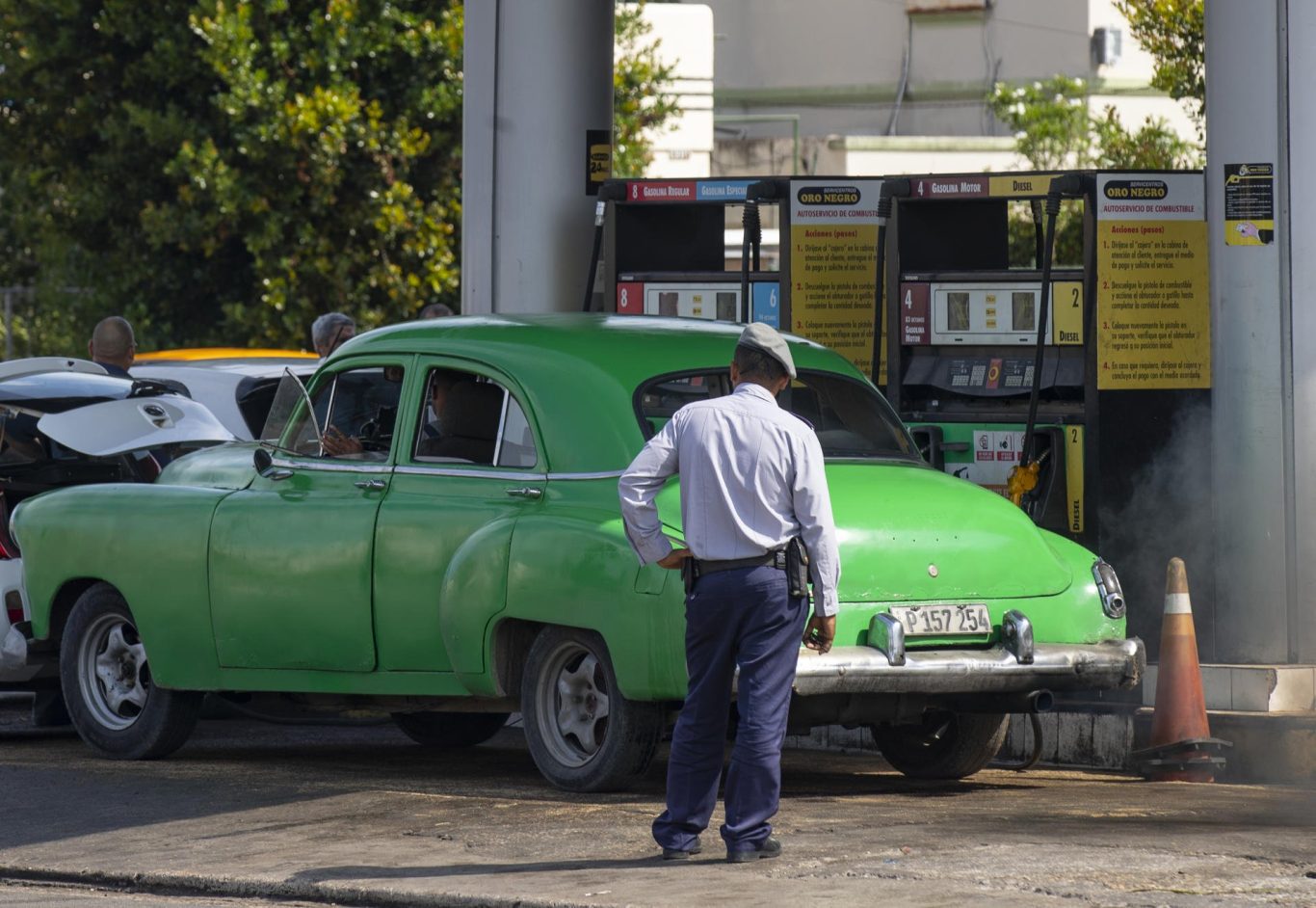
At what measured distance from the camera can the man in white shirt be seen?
7152mm

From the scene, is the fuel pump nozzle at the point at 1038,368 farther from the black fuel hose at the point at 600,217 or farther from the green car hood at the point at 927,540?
the black fuel hose at the point at 600,217

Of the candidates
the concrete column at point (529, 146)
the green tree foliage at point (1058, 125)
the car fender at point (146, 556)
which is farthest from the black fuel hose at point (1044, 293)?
Answer: the green tree foliage at point (1058, 125)

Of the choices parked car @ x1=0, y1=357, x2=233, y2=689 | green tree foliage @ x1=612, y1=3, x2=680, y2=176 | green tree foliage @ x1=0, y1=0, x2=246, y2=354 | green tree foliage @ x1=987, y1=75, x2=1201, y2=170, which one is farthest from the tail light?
green tree foliage @ x1=987, y1=75, x2=1201, y2=170

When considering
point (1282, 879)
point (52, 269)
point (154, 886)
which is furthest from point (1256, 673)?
point (52, 269)

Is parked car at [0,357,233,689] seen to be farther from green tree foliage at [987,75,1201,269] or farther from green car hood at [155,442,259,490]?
green tree foliage at [987,75,1201,269]

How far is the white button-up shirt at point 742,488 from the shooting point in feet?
23.4

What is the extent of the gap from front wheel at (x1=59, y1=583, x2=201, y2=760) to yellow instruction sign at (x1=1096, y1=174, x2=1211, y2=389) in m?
4.40

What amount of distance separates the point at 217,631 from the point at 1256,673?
14.2 feet

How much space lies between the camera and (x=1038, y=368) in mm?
10922

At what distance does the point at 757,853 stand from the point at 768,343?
1.53 metres

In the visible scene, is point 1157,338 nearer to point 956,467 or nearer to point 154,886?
point 956,467

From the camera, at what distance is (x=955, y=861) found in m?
7.14

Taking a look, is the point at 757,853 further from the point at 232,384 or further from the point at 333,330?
the point at 333,330

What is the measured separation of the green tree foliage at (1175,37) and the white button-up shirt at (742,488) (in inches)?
621
